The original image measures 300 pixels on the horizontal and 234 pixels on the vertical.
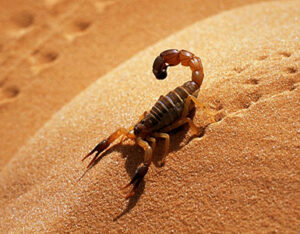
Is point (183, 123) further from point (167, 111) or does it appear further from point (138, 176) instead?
point (138, 176)

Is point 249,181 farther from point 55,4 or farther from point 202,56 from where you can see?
point 55,4

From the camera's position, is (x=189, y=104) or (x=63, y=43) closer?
(x=189, y=104)

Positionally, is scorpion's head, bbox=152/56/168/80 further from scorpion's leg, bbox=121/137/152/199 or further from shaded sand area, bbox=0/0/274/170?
shaded sand area, bbox=0/0/274/170

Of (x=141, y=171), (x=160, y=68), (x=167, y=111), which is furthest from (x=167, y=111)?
(x=141, y=171)

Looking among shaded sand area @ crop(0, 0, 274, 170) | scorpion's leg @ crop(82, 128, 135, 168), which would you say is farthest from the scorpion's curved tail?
shaded sand area @ crop(0, 0, 274, 170)

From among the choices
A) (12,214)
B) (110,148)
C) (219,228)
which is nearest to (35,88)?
(12,214)

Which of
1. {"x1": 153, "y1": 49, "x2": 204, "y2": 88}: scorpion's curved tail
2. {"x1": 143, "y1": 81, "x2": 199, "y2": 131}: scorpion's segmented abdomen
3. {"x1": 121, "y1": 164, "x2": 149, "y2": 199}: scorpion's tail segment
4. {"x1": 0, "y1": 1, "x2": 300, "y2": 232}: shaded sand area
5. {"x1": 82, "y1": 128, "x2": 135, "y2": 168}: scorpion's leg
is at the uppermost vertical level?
{"x1": 153, "y1": 49, "x2": 204, "y2": 88}: scorpion's curved tail
